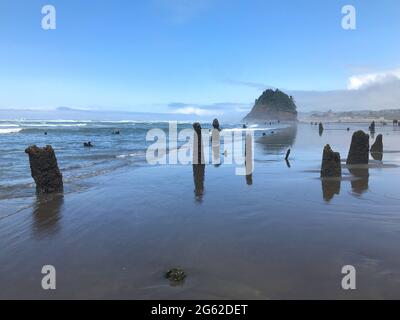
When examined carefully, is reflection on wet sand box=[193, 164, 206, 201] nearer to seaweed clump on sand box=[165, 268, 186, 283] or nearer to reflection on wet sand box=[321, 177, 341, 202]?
reflection on wet sand box=[321, 177, 341, 202]

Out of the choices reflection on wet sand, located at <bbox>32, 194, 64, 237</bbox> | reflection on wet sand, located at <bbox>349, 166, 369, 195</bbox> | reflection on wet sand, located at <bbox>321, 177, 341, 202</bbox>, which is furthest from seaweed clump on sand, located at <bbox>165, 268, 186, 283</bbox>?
reflection on wet sand, located at <bbox>349, 166, 369, 195</bbox>

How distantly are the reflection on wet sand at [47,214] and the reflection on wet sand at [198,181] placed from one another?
4.32m

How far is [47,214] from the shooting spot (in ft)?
36.8

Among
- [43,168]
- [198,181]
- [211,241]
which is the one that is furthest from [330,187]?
[43,168]

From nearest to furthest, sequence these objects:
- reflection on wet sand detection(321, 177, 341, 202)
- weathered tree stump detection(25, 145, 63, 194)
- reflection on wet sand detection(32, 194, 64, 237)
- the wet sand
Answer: the wet sand < reflection on wet sand detection(32, 194, 64, 237) < reflection on wet sand detection(321, 177, 341, 202) < weathered tree stump detection(25, 145, 63, 194)

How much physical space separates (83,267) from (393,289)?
499 cm

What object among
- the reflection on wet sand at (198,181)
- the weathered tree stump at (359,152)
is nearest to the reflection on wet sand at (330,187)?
the reflection on wet sand at (198,181)

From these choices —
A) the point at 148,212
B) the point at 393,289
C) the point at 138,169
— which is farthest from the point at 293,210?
the point at 138,169

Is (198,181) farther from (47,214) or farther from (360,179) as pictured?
(47,214)

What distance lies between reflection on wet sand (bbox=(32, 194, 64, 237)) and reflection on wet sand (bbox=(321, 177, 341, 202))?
775 centimetres

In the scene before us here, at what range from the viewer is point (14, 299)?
230 inches

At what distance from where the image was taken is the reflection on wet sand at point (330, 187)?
1262cm

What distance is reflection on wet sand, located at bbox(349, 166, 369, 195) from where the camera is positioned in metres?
13.6

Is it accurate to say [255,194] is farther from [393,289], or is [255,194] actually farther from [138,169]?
[138,169]
